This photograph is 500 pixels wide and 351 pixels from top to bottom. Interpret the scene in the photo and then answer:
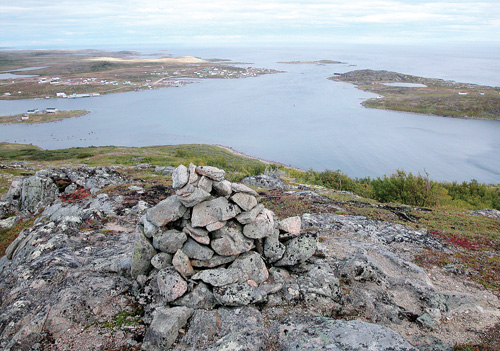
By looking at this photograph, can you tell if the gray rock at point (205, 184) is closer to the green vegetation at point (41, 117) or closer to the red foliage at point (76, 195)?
the red foliage at point (76, 195)

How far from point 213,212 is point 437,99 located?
139m

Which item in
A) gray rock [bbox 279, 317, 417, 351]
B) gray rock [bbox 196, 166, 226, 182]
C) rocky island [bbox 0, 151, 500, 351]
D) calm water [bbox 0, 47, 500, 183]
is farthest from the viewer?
calm water [bbox 0, 47, 500, 183]

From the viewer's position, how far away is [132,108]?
4929 inches

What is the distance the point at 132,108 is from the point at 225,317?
13047 centimetres

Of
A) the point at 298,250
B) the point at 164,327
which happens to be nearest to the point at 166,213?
the point at 164,327

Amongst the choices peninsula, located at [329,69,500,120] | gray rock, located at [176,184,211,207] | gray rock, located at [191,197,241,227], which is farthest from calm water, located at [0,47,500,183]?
gray rock, located at [176,184,211,207]

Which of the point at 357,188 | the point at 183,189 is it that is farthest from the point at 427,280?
the point at 357,188

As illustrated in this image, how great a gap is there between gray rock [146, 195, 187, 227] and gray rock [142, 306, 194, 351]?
9.46ft

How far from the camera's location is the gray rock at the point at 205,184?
10.2 meters

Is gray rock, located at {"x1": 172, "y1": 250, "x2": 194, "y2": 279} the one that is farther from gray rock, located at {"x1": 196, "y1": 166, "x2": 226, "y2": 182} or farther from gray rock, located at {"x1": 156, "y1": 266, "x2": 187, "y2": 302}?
gray rock, located at {"x1": 196, "y1": 166, "x2": 226, "y2": 182}

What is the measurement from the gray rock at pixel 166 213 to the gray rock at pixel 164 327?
288 cm

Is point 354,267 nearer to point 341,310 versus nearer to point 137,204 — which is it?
point 341,310

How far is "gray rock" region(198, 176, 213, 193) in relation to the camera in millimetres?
10180

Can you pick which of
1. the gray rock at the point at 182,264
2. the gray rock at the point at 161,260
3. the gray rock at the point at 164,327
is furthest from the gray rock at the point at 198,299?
the gray rock at the point at 161,260
